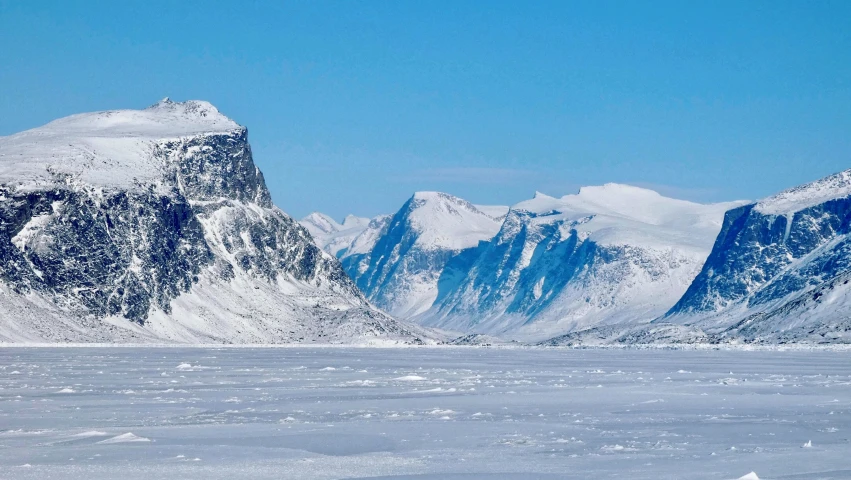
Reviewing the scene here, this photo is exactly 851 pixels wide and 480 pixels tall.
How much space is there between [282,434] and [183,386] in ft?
107

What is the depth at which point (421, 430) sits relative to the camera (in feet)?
154

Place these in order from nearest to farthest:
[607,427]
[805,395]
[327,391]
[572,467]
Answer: [572,467]
[607,427]
[805,395]
[327,391]

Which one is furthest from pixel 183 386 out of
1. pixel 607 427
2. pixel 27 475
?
pixel 27 475

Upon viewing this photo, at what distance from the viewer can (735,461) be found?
3694cm

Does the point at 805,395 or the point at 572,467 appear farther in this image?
the point at 805,395

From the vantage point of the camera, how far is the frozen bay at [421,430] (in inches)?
1409

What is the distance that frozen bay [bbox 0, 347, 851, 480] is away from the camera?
35.8 metres

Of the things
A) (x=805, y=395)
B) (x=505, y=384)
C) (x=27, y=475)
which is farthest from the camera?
(x=505, y=384)

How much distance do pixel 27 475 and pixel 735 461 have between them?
74.6ft

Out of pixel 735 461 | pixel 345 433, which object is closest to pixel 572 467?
pixel 735 461

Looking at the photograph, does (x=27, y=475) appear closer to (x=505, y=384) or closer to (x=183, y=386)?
(x=183, y=386)

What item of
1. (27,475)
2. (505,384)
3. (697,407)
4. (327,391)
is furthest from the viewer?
(505,384)

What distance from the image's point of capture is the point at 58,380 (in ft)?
270

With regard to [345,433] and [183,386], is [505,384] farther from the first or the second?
[345,433]
